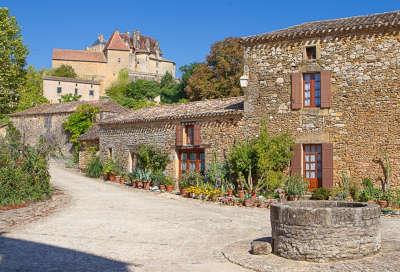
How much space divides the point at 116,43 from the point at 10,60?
5392 centimetres

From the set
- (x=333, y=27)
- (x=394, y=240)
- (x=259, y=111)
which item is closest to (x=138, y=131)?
(x=259, y=111)

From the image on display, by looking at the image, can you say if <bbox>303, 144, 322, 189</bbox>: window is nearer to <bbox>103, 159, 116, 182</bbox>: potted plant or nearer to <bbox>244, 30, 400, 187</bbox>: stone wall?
<bbox>244, 30, 400, 187</bbox>: stone wall

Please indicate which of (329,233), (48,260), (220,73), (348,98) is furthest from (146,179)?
(220,73)

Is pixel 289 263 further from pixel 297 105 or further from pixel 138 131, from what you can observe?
pixel 138 131

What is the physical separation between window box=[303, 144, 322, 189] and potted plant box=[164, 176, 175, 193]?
628 centimetres

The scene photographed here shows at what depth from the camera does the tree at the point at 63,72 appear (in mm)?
77562

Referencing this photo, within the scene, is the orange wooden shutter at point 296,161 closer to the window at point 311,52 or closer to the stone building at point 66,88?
the window at point 311,52

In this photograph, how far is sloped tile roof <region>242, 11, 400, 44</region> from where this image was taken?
668 inches

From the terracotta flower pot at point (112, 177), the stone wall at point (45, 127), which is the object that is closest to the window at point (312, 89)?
the terracotta flower pot at point (112, 177)

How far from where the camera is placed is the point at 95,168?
26.9m

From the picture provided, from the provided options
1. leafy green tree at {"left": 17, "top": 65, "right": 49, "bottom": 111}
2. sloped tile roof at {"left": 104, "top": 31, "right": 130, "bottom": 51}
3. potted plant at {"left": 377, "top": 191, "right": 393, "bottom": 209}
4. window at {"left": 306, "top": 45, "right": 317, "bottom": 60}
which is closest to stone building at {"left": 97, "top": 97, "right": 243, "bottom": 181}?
window at {"left": 306, "top": 45, "right": 317, "bottom": 60}

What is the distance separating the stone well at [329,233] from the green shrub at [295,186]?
27.2 ft

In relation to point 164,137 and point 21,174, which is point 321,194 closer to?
point 164,137

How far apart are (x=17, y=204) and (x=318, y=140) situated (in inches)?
426
